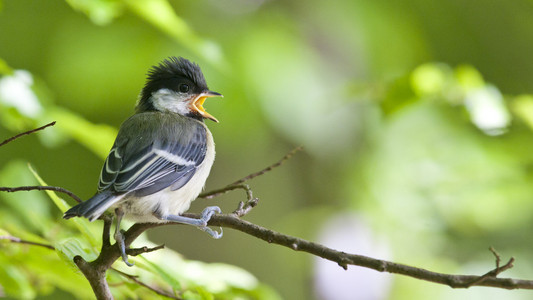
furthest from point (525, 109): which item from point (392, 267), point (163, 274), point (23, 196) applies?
point (23, 196)

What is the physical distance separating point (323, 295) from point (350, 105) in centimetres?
121

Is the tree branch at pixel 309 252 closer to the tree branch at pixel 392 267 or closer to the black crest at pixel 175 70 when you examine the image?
the tree branch at pixel 392 267

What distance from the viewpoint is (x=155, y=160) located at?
1.67 metres

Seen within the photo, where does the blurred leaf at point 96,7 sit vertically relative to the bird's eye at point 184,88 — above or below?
below

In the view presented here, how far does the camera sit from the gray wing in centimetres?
154

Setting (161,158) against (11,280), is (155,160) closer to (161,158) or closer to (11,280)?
(161,158)

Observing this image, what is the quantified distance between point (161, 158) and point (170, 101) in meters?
0.46

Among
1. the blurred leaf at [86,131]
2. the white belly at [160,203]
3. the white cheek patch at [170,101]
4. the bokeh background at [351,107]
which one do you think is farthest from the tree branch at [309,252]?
the bokeh background at [351,107]

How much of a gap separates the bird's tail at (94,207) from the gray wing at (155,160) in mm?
44

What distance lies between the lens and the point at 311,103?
2.81 meters

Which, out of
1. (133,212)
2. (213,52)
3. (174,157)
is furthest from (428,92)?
(133,212)

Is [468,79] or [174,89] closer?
Result: [468,79]

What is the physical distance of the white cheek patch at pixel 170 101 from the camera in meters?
2.09

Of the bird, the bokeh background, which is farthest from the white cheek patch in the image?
the bokeh background
